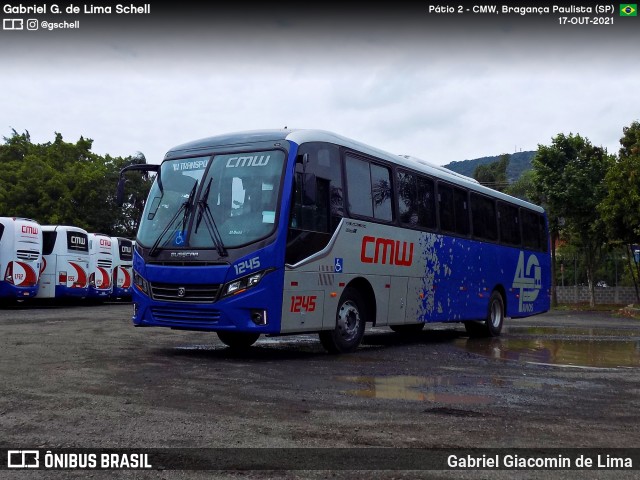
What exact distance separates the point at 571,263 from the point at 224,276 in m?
41.8

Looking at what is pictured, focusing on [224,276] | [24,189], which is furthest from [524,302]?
[24,189]

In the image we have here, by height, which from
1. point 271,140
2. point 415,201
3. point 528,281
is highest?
point 271,140

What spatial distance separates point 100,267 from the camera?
1188 inches

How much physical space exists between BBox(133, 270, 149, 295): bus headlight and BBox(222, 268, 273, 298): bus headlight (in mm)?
1370

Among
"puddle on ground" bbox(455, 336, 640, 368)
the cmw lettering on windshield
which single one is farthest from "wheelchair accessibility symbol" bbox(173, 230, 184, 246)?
"puddle on ground" bbox(455, 336, 640, 368)

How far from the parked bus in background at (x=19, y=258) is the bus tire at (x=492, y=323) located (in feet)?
51.7

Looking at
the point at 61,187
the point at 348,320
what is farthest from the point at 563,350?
the point at 61,187

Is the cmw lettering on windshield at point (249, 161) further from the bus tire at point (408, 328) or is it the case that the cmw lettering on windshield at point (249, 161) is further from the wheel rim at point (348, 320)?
the bus tire at point (408, 328)

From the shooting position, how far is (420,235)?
42.4 ft

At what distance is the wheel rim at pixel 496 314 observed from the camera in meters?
16.2

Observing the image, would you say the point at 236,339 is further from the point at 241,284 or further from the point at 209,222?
the point at 209,222

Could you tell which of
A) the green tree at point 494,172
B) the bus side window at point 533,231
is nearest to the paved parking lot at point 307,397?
the bus side window at point 533,231

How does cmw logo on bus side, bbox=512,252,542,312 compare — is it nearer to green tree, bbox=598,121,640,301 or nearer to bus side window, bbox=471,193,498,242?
bus side window, bbox=471,193,498,242

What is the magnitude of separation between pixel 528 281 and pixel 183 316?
11.4 m
